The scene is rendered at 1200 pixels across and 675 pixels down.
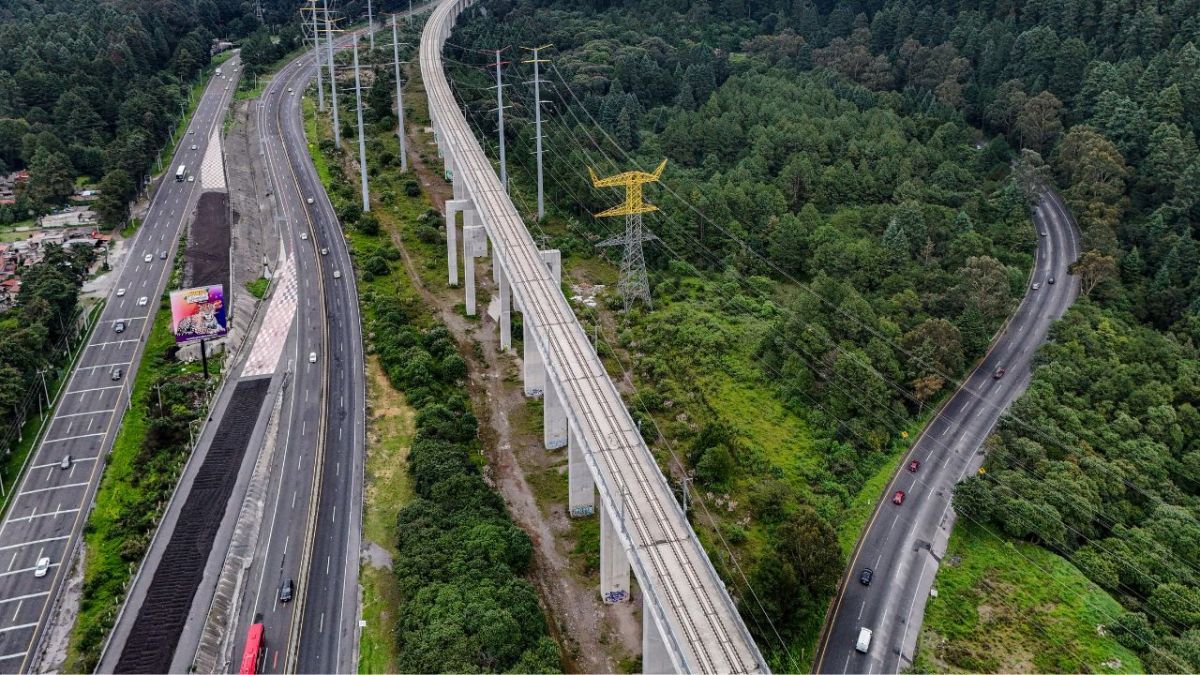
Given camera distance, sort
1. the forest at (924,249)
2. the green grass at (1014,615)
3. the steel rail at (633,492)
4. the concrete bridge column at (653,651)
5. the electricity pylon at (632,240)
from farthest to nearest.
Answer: the electricity pylon at (632,240)
the forest at (924,249)
the green grass at (1014,615)
the concrete bridge column at (653,651)
the steel rail at (633,492)

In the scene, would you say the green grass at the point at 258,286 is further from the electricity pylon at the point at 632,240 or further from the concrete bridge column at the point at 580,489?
the concrete bridge column at the point at 580,489

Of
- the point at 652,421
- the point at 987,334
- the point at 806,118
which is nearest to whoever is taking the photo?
the point at 652,421

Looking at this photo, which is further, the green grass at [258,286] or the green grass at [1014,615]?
the green grass at [258,286]

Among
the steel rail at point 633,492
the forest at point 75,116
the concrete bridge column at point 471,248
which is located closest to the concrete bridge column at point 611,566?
the steel rail at point 633,492

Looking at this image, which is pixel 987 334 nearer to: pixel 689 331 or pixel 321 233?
pixel 689 331

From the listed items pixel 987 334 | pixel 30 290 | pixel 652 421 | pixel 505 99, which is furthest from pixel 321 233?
pixel 987 334
